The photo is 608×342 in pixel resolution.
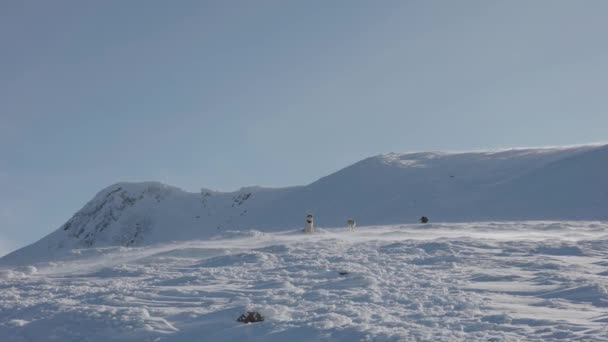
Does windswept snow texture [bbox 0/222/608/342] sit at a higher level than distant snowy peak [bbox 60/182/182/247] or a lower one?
lower

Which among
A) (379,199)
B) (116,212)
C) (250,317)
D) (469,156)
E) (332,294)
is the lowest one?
(250,317)

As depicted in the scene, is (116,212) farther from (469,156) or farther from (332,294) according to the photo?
(332,294)

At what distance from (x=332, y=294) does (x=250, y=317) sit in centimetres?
227

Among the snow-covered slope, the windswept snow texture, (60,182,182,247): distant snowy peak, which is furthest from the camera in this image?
(60,182,182,247): distant snowy peak

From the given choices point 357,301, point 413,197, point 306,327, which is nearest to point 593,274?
point 357,301

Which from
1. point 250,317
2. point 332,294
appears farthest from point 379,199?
point 250,317

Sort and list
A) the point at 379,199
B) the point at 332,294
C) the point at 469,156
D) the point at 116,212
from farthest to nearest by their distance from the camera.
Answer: the point at 116,212 → the point at 469,156 → the point at 379,199 → the point at 332,294

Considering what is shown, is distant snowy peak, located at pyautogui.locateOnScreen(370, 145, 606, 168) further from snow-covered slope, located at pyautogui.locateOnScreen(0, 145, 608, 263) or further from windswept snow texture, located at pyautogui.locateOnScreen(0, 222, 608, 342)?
windswept snow texture, located at pyautogui.locateOnScreen(0, 222, 608, 342)

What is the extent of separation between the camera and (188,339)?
408 inches

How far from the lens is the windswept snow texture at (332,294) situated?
10211mm

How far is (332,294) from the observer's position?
12664 millimetres

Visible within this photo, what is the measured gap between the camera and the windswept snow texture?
402 inches

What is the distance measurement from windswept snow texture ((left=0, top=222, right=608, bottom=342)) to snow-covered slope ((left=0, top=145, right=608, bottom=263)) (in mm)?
11657

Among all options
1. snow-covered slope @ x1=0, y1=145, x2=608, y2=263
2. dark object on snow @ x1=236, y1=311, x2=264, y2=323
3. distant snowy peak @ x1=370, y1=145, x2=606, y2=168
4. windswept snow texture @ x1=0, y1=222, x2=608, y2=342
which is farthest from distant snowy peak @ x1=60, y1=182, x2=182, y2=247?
dark object on snow @ x1=236, y1=311, x2=264, y2=323
